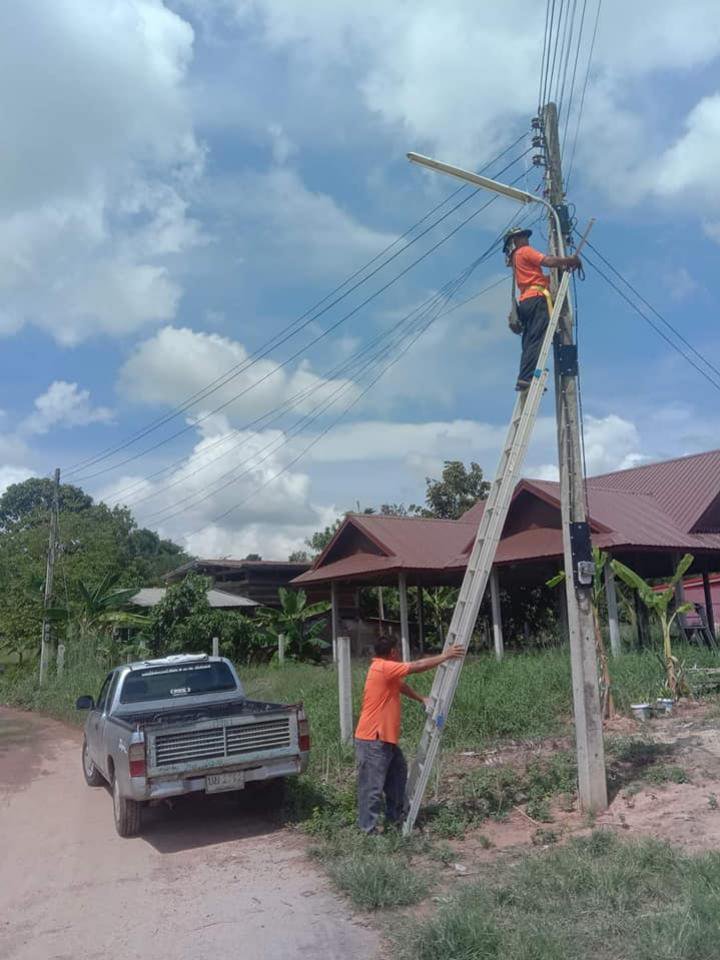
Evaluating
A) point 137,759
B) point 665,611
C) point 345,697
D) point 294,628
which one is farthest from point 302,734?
point 294,628

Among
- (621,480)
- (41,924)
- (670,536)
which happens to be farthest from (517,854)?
(621,480)

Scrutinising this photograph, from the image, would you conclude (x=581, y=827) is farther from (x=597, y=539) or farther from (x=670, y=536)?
(x=670, y=536)

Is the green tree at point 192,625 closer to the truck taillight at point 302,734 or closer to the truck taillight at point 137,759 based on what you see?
the truck taillight at point 302,734

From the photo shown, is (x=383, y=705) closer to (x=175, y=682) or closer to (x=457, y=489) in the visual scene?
(x=175, y=682)

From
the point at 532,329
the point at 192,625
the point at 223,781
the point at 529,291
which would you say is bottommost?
the point at 223,781

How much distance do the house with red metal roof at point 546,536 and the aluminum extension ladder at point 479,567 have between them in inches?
398

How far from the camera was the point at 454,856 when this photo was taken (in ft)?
23.1

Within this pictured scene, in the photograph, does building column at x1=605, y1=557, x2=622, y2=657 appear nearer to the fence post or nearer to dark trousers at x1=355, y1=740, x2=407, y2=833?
the fence post

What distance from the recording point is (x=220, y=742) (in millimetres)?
8469

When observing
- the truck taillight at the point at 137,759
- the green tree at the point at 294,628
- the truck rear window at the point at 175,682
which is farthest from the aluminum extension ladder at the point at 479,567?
the green tree at the point at 294,628

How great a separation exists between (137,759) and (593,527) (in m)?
12.4

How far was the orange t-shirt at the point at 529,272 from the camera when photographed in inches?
341

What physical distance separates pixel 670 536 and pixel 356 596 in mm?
12696

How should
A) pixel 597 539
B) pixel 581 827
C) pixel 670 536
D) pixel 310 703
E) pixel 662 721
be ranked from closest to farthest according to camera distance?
pixel 581 827 < pixel 662 721 < pixel 310 703 < pixel 597 539 < pixel 670 536
